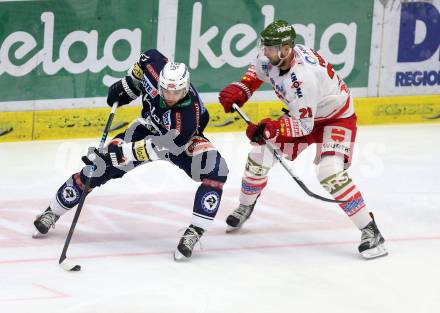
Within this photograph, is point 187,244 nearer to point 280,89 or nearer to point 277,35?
point 280,89

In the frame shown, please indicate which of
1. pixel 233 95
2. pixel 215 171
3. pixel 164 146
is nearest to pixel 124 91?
pixel 164 146

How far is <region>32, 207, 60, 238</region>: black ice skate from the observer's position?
23.7ft

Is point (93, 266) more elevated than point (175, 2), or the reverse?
point (175, 2)

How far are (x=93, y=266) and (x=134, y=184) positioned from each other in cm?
200

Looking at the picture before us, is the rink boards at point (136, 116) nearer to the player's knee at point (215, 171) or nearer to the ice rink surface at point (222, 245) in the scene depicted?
the ice rink surface at point (222, 245)

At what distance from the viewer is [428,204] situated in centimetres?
831

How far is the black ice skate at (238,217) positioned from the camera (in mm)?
7555

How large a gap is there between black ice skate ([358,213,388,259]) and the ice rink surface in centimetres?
6

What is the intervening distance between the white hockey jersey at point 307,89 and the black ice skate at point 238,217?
0.85m

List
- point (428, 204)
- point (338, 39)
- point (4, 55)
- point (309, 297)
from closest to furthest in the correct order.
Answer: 1. point (309, 297)
2. point (428, 204)
3. point (4, 55)
4. point (338, 39)

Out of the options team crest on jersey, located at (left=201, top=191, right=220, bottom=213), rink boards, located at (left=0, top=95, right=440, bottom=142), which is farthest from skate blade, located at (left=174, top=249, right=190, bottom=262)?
rink boards, located at (left=0, top=95, right=440, bottom=142)

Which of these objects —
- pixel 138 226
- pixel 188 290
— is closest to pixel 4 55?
pixel 138 226

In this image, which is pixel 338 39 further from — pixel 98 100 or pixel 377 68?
pixel 98 100

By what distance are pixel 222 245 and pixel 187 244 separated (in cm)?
45
